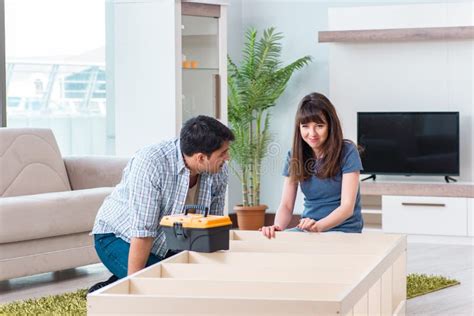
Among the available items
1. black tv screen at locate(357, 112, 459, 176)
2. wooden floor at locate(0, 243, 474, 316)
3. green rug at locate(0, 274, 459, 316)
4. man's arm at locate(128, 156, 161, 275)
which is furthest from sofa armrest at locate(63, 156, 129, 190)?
man's arm at locate(128, 156, 161, 275)

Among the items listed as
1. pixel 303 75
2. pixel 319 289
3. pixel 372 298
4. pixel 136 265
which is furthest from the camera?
pixel 303 75

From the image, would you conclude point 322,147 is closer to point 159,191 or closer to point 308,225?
point 308,225

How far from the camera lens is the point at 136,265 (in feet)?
9.86

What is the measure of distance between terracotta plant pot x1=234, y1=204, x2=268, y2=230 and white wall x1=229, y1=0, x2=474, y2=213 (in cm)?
33

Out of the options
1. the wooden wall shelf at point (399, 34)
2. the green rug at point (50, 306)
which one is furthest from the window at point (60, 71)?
the green rug at point (50, 306)

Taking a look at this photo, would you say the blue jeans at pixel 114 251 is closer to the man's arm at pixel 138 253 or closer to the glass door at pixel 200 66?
the man's arm at pixel 138 253

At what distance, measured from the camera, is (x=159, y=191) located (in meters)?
3.11

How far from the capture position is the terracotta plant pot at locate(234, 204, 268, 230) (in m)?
7.11

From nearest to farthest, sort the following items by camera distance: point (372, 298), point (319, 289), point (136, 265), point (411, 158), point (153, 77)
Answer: point (319, 289), point (372, 298), point (136, 265), point (153, 77), point (411, 158)

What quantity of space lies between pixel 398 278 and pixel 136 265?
1011 mm

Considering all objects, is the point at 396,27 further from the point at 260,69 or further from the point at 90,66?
the point at 90,66

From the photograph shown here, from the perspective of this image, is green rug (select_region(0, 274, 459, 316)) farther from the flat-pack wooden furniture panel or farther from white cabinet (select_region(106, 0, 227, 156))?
white cabinet (select_region(106, 0, 227, 156))

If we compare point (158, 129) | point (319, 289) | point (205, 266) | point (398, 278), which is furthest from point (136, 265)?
point (158, 129)

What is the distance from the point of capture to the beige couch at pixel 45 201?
176 inches
